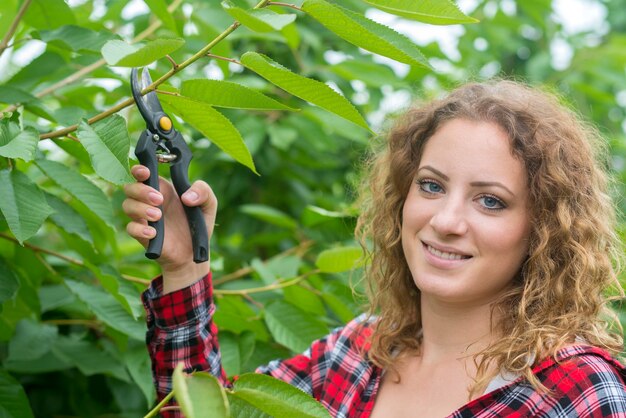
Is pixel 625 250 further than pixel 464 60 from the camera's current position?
No

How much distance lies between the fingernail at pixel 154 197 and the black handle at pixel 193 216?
0.26 ft

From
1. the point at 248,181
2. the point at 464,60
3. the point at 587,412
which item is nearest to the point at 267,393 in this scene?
the point at 587,412

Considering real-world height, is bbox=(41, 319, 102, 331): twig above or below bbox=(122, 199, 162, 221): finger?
below

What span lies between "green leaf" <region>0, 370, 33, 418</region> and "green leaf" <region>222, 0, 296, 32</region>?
80cm

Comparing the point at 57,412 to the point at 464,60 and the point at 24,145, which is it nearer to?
the point at 24,145

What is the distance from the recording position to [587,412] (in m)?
1.30

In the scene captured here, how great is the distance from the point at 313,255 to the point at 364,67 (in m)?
0.53

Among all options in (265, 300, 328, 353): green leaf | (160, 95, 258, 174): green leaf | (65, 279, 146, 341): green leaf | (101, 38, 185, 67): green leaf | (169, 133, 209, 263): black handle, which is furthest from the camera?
(265, 300, 328, 353): green leaf

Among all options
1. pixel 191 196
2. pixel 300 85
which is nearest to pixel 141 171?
pixel 191 196

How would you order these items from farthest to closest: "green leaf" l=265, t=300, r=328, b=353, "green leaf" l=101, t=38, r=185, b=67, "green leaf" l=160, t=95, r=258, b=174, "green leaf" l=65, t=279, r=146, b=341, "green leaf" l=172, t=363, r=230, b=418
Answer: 1. "green leaf" l=265, t=300, r=328, b=353
2. "green leaf" l=65, t=279, r=146, b=341
3. "green leaf" l=160, t=95, r=258, b=174
4. "green leaf" l=101, t=38, r=185, b=67
5. "green leaf" l=172, t=363, r=230, b=418

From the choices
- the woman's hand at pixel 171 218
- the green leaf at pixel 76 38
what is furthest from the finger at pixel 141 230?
the green leaf at pixel 76 38

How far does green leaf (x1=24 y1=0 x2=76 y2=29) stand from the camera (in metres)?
1.62

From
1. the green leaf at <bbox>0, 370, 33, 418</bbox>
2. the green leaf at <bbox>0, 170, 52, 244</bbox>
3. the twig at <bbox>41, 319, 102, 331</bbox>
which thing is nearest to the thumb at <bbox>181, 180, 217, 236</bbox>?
the green leaf at <bbox>0, 170, 52, 244</bbox>

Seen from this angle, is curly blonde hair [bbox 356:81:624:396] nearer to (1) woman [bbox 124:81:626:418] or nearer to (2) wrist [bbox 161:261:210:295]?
(1) woman [bbox 124:81:626:418]
